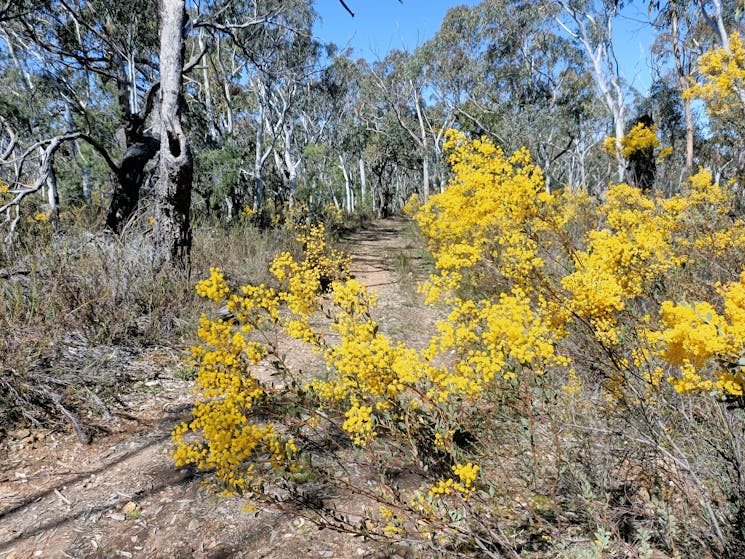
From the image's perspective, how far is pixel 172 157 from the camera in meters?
5.04

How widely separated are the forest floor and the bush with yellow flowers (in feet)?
0.64

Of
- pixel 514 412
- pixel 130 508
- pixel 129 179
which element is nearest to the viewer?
pixel 130 508

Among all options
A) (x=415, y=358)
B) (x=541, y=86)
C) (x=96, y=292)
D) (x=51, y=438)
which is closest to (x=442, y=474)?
(x=415, y=358)

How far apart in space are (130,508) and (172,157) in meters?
4.20

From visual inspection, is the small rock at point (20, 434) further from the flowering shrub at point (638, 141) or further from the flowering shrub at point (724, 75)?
the flowering shrub at point (638, 141)

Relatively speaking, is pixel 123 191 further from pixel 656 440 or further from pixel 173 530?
pixel 656 440

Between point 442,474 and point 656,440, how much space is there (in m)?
1.01

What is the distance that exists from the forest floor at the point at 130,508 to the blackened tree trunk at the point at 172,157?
2282mm

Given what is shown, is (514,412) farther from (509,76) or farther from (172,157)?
(509,76)

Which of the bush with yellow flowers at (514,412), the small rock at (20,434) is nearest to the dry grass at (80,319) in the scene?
the small rock at (20,434)

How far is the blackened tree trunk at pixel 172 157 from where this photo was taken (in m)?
4.99

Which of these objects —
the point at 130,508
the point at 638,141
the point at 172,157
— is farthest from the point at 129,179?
the point at 638,141

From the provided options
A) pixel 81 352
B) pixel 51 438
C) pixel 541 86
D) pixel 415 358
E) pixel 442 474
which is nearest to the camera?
pixel 415 358

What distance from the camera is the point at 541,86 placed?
19.2 metres
